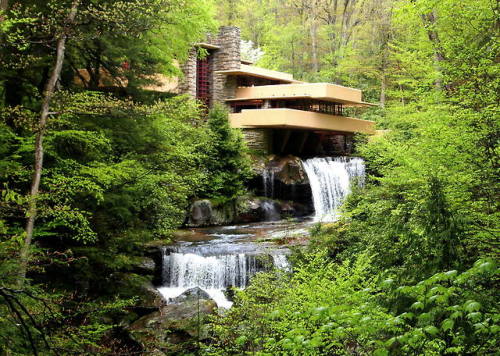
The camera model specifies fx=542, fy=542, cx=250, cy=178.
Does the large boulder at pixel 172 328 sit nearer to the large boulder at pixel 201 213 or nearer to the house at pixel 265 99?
the large boulder at pixel 201 213

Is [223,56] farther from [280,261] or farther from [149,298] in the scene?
[149,298]

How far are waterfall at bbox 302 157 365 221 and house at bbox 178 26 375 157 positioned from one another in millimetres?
2350

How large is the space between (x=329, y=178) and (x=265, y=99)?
5.81 meters

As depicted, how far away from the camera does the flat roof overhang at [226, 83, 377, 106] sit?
2698cm

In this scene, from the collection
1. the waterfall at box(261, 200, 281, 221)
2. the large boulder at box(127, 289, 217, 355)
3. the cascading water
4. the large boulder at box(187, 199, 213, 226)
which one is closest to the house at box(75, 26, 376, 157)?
the waterfall at box(261, 200, 281, 221)

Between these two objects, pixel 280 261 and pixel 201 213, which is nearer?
pixel 280 261

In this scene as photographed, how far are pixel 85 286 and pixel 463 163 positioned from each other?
24.4 ft

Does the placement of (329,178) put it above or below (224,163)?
below

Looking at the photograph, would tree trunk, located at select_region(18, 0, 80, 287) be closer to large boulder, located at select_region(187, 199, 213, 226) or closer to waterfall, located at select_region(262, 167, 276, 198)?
large boulder, located at select_region(187, 199, 213, 226)

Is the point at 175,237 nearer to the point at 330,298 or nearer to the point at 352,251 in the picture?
the point at 352,251

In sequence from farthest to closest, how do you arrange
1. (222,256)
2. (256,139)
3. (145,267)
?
(256,139)
(222,256)
(145,267)

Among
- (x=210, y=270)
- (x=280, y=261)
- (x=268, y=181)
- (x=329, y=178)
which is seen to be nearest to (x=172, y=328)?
(x=210, y=270)

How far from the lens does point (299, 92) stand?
2725 cm

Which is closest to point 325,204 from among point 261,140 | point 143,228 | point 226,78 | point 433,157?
point 261,140
